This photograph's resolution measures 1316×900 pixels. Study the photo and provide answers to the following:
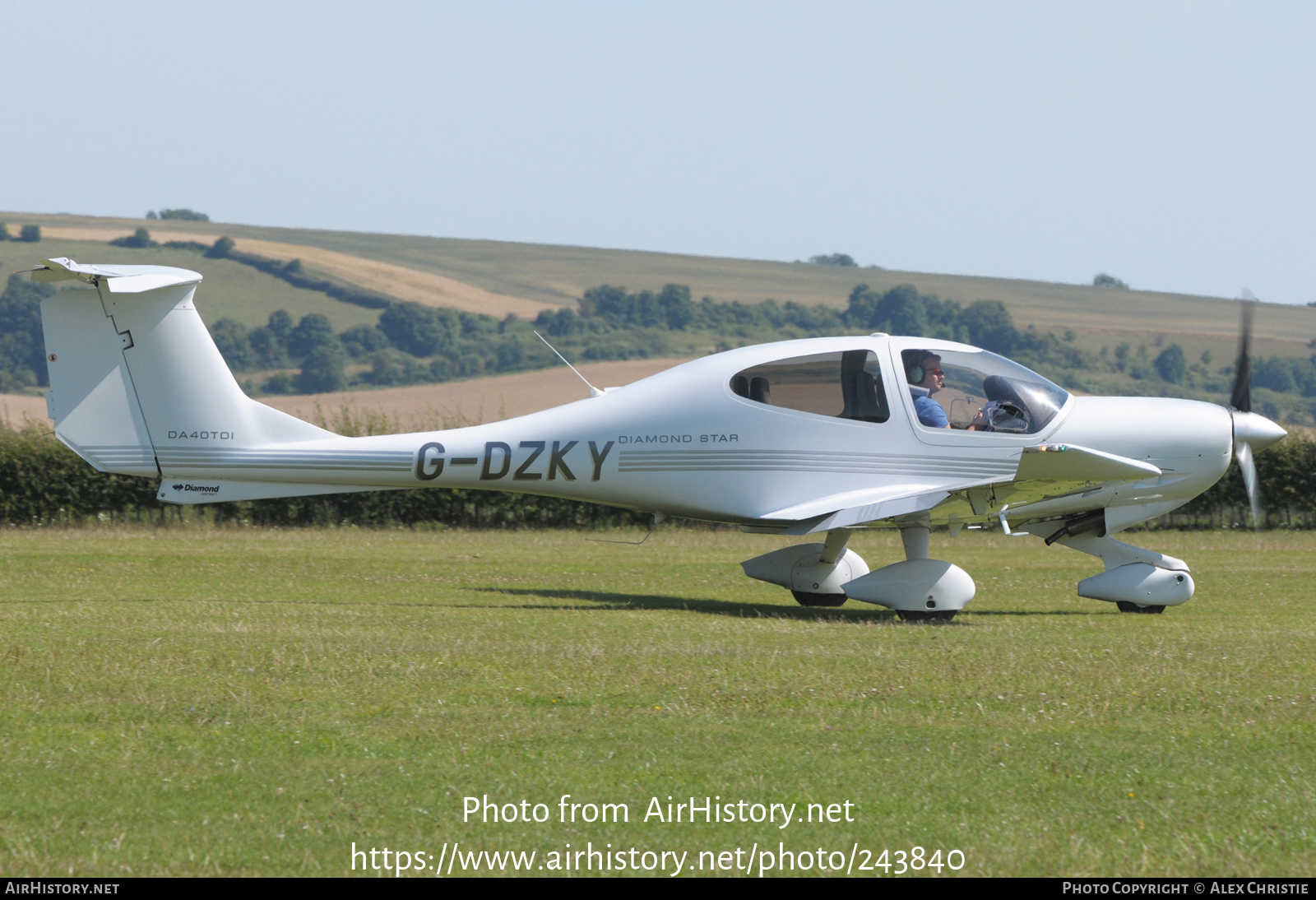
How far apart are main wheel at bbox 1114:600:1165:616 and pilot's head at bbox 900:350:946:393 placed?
10.2ft

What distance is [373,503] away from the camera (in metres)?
Result: 28.4

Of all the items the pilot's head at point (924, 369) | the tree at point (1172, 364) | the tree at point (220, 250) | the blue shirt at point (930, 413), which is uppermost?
the tree at point (220, 250)

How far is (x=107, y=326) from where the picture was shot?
12.2m

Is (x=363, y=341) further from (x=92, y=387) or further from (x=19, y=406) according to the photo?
(x=92, y=387)

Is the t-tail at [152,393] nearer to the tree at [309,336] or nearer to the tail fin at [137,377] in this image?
the tail fin at [137,377]

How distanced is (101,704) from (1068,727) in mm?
5719

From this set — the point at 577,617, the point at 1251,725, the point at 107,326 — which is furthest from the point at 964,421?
the point at 107,326

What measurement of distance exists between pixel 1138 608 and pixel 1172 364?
81.8 meters

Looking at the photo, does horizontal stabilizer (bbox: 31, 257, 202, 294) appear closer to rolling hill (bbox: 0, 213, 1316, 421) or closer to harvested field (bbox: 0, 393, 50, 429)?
harvested field (bbox: 0, 393, 50, 429)

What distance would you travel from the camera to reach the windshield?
43.3 feet

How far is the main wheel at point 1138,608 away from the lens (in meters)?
13.8

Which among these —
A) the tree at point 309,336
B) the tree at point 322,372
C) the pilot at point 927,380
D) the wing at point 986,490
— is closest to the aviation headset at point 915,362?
the pilot at point 927,380

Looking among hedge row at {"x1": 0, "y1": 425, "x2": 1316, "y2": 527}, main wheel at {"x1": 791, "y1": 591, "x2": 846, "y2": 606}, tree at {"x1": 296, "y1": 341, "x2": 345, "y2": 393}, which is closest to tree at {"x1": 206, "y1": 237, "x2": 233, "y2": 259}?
tree at {"x1": 296, "y1": 341, "x2": 345, "y2": 393}

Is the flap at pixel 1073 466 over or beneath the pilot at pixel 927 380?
beneath
